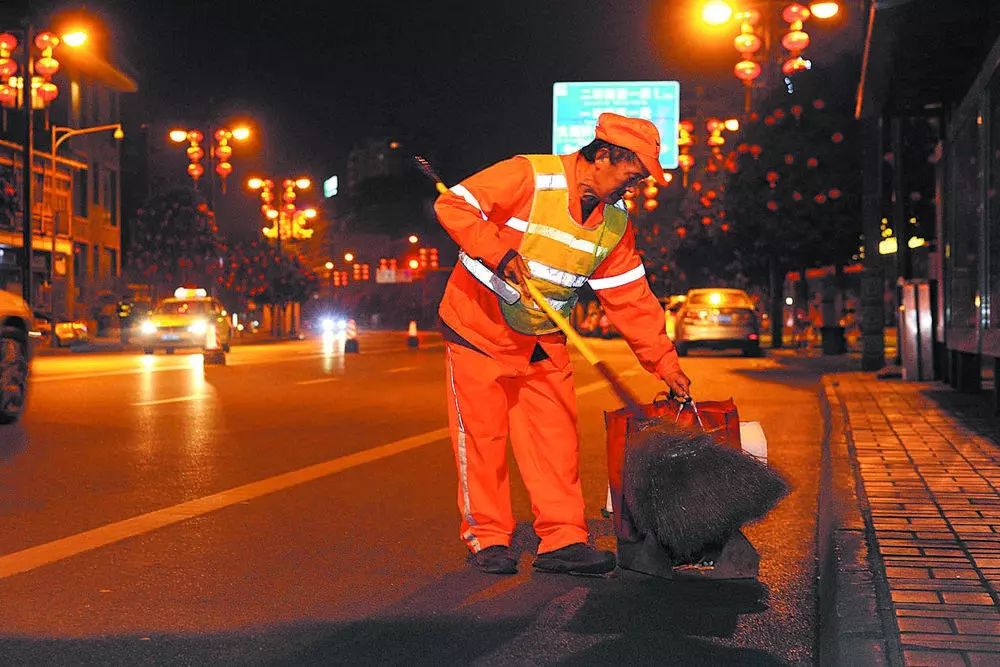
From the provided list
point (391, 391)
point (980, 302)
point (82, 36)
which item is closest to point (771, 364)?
point (391, 391)

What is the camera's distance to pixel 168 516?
7.32 m

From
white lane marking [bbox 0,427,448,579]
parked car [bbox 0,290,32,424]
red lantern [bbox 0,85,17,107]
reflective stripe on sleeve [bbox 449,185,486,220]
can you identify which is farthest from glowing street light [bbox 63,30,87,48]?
reflective stripe on sleeve [bbox 449,185,486,220]

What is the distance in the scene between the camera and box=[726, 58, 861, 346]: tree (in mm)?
36562

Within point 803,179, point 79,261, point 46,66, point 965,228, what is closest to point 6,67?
point 46,66

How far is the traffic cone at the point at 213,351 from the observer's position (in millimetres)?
24997

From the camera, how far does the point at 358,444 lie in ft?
36.2

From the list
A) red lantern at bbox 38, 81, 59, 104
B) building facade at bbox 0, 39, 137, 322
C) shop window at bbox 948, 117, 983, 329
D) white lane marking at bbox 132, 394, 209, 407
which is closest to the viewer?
shop window at bbox 948, 117, 983, 329

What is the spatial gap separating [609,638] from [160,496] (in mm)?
3908

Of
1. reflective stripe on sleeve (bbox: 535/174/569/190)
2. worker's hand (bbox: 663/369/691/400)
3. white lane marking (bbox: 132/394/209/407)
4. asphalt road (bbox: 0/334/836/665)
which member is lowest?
asphalt road (bbox: 0/334/836/665)

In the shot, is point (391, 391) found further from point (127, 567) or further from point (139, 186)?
point (139, 186)

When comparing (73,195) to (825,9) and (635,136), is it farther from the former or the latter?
(635,136)

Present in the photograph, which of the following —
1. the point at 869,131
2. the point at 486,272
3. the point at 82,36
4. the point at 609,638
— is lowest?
the point at 609,638

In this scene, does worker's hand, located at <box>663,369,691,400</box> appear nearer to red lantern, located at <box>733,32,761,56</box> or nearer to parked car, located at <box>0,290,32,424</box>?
parked car, located at <box>0,290,32,424</box>

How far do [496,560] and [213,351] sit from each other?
1996 cm
